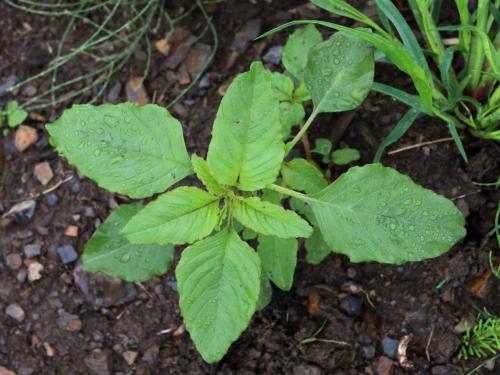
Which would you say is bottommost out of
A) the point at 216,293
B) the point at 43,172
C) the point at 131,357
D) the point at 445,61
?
the point at 131,357

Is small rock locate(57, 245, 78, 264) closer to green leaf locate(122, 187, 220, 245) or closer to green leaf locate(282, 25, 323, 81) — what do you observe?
green leaf locate(122, 187, 220, 245)

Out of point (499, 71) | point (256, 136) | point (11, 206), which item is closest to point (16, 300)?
point (11, 206)

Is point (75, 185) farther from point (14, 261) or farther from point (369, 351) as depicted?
point (369, 351)

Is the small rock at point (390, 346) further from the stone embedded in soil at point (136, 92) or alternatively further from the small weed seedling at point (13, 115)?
the small weed seedling at point (13, 115)

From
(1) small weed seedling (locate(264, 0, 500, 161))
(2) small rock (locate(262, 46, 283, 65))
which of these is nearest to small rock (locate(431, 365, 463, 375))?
(1) small weed seedling (locate(264, 0, 500, 161))

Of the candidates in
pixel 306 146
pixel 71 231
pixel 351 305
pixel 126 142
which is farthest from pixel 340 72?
pixel 71 231

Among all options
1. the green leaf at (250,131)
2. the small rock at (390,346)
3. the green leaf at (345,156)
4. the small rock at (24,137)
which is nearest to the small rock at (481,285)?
the small rock at (390,346)

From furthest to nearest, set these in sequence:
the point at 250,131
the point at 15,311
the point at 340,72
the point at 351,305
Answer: the point at 15,311, the point at 351,305, the point at 340,72, the point at 250,131
